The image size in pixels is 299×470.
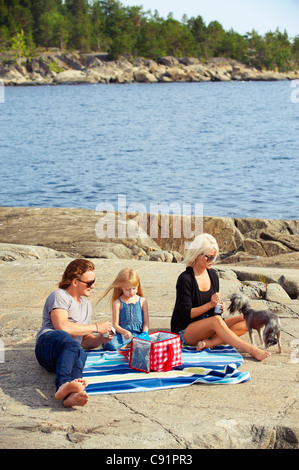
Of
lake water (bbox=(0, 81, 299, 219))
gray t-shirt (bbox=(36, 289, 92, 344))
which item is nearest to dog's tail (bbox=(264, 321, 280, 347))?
gray t-shirt (bbox=(36, 289, 92, 344))

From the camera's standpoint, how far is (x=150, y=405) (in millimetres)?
4051

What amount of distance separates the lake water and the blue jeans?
458 inches

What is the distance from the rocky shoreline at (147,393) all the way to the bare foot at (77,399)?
0.06 m

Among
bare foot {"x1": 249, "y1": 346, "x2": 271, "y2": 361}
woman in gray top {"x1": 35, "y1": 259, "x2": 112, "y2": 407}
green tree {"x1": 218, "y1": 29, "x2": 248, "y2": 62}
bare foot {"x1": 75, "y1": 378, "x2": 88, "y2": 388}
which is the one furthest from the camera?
green tree {"x1": 218, "y1": 29, "x2": 248, "y2": 62}

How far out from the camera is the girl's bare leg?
4895mm

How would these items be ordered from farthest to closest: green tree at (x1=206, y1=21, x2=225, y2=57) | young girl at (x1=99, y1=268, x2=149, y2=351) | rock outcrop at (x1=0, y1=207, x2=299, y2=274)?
green tree at (x1=206, y1=21, x2=225, y2=57), rock outcrop at (x1=0, y1=207, x2=299, y2=274), young girl at (x1=99, y1=268, x2=149, y2=351)

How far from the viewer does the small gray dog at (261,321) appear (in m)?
4.94

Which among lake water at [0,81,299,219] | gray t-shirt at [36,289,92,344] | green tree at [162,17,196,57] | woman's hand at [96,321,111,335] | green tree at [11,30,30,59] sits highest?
green tree at [162,17,196,57]

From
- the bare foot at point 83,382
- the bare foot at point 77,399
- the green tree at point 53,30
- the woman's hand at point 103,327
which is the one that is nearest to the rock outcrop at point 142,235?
the woman's hand at point 103,327

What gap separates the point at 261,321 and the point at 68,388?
1828mm

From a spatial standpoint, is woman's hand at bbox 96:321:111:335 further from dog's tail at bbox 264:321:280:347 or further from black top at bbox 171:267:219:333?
dog's tail at bbox 264:321:280:347

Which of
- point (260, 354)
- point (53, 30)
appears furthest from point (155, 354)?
point (53, 30)

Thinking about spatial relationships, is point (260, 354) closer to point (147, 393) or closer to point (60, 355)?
point (147, 393)
